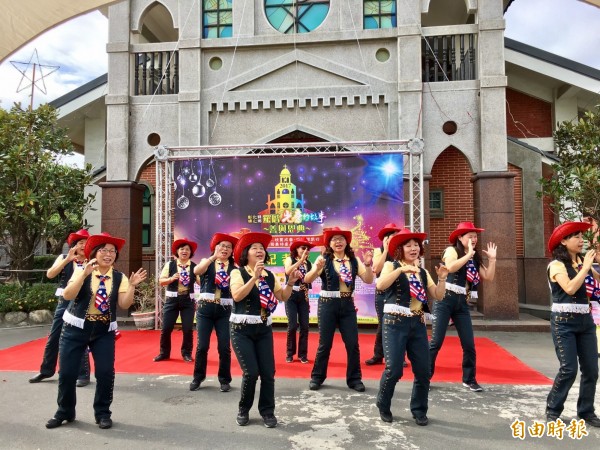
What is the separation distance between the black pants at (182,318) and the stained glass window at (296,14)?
703 cm

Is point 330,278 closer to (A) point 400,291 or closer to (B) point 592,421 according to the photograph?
(A) point 400,291

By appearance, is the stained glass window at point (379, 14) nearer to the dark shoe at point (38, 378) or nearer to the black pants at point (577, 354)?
the black pants at point (577, 354)

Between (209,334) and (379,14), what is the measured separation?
8.42 metres

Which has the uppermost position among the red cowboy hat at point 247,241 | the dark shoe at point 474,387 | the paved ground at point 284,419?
the red cowboy hat at point 247,241

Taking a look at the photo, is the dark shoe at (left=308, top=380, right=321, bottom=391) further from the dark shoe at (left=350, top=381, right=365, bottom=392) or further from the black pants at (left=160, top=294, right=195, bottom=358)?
the black pants at (left=160, top=294, right=195, bottom=358)

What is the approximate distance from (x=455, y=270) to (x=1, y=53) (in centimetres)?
461

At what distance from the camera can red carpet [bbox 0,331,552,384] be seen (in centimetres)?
616

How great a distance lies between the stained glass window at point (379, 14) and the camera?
34.9ft

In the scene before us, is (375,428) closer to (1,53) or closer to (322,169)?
(1,53)

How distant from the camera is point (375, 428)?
4.26m

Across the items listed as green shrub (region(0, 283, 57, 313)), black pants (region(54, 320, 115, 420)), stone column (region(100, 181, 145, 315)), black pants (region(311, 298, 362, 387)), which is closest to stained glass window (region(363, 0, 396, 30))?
stone column (region(100, 181, 145, 315))

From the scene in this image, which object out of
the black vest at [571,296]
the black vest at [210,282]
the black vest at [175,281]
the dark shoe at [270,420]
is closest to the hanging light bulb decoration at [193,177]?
the black vest at [175,281]

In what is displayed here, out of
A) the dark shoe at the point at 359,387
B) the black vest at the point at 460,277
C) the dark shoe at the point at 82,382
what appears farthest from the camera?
the dark shoe at the point at 82,382

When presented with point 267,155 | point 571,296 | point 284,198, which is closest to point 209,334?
point 571,296
